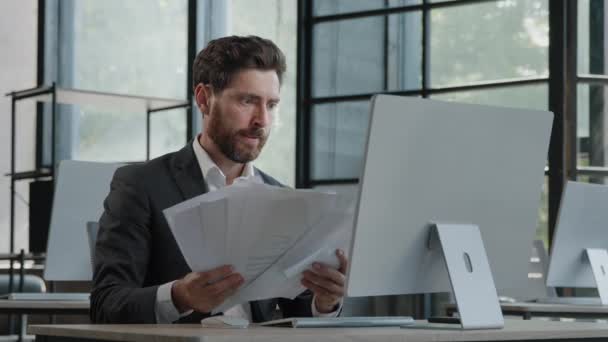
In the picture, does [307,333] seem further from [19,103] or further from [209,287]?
[19,103]

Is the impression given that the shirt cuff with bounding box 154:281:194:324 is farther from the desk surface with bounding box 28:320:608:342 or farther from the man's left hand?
the man's left hand

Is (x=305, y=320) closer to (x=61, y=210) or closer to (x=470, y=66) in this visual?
(x=61, y=210)

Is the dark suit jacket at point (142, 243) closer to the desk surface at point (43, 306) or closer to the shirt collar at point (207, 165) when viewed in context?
the shirt collar at point (207, 165)

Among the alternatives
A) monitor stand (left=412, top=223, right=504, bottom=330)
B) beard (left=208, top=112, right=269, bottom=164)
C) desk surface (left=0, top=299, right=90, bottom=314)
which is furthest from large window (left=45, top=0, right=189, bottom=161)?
monitor stand (left=412, top=223, right=504, bottom=330)

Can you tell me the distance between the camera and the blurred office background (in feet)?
20.7

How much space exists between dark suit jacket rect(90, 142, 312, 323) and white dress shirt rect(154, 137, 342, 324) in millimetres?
16

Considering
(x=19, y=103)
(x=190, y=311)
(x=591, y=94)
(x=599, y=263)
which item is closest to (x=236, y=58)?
(x=190, y=311)

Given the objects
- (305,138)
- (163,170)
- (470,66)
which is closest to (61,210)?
(163,170)

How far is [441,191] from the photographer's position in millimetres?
2113

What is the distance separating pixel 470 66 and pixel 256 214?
16.4 ft

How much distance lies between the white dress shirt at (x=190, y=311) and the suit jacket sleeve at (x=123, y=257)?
1.3 inches

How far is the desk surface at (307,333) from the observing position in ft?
5.74

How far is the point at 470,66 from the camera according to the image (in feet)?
22.2

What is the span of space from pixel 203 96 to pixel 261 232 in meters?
0.64
